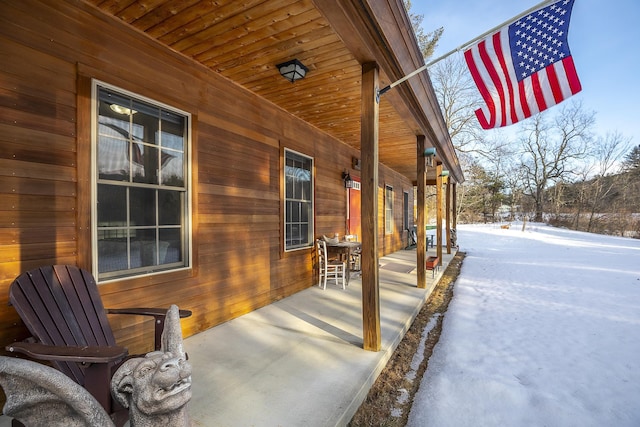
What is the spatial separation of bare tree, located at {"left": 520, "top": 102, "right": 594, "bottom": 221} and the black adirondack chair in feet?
96.0

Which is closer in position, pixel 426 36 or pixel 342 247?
pixel 342 247

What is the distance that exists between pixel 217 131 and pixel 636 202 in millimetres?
26145

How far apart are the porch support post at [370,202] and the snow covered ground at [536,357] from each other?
60cm

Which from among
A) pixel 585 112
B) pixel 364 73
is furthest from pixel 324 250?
pixel 585 112

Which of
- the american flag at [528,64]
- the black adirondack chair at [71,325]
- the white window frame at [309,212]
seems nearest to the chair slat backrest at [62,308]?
the black adirondack chair at [71,325]

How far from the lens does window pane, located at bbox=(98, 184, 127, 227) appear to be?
2.22 meters

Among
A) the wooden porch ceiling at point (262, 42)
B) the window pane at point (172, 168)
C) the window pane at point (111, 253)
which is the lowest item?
the window pane at point (111, 253)

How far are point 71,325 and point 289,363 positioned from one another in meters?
1.46

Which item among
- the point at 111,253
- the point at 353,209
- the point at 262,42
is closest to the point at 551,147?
the point at 353,209

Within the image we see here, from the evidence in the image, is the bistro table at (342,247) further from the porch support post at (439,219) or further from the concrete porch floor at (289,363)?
the porch support post at (439,219)

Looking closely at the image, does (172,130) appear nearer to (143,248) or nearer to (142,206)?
(142,206)

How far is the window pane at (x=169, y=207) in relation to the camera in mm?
2654

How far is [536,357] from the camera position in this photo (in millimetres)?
2725

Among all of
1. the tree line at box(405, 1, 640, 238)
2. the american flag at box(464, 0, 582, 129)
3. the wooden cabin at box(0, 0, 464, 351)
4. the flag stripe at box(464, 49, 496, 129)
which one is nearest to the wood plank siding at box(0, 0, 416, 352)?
the wooden cabin at box(0, 0, 464, 351)
